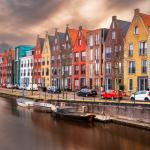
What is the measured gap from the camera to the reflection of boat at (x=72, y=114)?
1757 inches

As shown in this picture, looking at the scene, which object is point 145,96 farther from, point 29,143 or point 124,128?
point 29,143

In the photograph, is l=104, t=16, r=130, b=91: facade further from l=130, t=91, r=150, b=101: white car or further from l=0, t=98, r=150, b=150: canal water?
l=0, t=98, r=150, b=150: canal water

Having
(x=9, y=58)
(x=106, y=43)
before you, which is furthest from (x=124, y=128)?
(x=9, y=58)

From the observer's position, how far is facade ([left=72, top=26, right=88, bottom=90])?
3127 inches

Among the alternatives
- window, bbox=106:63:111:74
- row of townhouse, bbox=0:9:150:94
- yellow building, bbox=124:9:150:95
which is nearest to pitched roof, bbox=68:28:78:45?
row of townhouse, bbox=0:9:150:94

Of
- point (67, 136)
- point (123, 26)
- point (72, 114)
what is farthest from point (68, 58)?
point (67, 136)

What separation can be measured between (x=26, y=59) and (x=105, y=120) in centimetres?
7718

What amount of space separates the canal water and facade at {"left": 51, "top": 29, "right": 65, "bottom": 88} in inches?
1682

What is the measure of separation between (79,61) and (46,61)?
2067 cm

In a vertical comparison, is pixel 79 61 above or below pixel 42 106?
above

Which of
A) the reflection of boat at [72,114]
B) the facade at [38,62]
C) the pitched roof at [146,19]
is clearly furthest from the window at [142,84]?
the facade at [38,62]

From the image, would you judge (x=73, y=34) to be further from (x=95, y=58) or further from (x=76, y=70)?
(x=95, y=58)

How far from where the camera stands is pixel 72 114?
46.8 m

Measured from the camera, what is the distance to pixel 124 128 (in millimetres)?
38656
